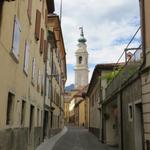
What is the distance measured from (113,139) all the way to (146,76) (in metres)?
16.0

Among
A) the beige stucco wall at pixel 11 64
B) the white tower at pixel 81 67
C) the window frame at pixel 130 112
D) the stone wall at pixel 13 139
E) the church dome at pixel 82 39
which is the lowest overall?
the stone wall at pixel 13 139

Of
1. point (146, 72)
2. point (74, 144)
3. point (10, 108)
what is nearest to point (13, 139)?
point (10, 108)

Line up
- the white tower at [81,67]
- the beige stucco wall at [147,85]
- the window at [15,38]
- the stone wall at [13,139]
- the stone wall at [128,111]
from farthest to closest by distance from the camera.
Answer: the white tower at [81,67]
the stone wall at [128,111]
the window at [15,38]
the beige stucco wall at [147,85]
the stone wall at [13,139]

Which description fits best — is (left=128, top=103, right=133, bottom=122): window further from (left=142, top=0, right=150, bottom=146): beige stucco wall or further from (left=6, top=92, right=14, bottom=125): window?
(left=6, top=92, right=14, bottom=125): window

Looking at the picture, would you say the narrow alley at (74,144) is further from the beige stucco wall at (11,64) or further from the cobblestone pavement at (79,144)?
the beige stucco wall at (11,64)

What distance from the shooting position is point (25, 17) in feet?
43.8

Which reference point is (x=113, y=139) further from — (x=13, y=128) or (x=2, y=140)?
(x=2, y=140)

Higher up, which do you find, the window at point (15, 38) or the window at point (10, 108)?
the window at point (15, 38)

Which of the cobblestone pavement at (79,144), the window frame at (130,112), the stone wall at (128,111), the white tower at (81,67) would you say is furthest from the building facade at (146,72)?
the white tower at (81,67)

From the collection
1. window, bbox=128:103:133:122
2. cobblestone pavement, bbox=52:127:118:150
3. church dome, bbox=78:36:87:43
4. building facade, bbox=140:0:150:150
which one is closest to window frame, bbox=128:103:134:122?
window, bbox=128:103:133:122

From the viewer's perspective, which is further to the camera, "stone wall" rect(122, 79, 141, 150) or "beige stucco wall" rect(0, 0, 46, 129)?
"stone wall" rect(122, 79, 141, 150)

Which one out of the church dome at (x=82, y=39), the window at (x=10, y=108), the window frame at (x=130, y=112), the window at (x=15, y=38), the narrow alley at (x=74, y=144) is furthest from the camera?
the church dome at (x=82, y=39)

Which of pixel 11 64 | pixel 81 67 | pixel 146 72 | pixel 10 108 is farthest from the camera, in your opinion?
pixel 81 67

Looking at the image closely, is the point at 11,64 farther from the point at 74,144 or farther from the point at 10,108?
the point at 74,144
